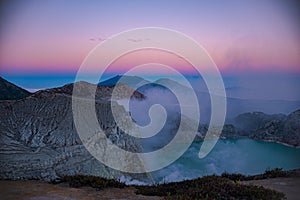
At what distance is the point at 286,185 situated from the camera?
791 centimetres

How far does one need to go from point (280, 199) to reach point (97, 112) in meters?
9.59

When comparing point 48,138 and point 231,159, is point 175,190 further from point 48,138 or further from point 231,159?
point 48,138

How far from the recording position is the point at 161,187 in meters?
8.14

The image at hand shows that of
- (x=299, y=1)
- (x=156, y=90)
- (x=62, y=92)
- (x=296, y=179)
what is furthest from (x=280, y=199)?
(x=62, y=92)

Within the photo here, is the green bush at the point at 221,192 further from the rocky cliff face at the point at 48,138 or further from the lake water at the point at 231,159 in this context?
the rocky cliff face at the point at 48,138

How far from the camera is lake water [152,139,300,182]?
39.1 ft

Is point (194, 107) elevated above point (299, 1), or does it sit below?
below

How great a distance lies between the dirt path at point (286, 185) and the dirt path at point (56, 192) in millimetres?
3013

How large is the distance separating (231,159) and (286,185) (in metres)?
5.50

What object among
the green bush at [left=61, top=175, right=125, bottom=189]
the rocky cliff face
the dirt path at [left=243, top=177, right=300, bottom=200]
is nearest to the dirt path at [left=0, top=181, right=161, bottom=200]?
the green bush at [left=61, top=175, right=125, bottom=189]

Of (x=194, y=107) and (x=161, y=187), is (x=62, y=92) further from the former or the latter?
(x=161, y=187)

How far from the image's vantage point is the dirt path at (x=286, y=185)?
6926mm

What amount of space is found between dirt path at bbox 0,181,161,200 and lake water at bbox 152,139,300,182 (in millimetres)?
4303

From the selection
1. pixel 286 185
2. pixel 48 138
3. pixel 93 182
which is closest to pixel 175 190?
pixel 93 182
